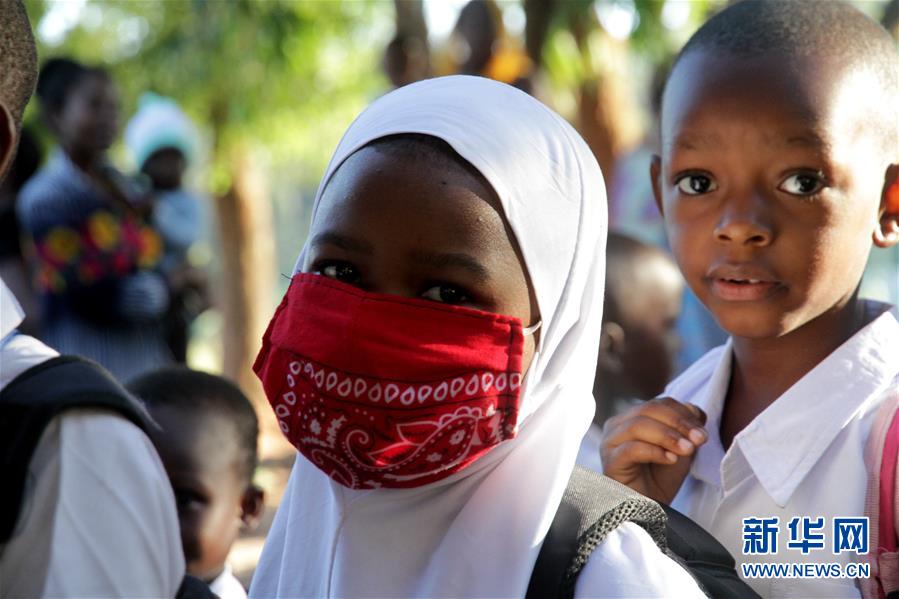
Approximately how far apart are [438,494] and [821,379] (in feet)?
2.96

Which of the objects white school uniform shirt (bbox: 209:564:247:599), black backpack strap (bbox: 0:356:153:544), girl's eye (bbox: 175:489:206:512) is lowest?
white school uniform shirt (bbox: 209:564:247:599)

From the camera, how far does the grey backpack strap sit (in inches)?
70.6

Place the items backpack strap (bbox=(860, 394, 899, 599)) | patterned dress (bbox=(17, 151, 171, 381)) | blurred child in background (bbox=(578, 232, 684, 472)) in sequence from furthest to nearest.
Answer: patterned dress (bbox=(17, 151, 171, 381))
blurred child in background (bbox=(578, 232, 684, 472))
backpack strap (bbox=(860, 394, 899, 599))

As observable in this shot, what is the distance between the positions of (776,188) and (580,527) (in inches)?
35.4

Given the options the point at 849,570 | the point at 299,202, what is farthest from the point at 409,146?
the point at 299,202

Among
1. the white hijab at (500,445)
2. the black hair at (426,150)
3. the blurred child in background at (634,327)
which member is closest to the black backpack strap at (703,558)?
the white hijab at (500,445)

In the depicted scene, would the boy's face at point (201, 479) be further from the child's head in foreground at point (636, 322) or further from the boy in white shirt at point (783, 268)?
the child's head in foreground at point (636, 322)

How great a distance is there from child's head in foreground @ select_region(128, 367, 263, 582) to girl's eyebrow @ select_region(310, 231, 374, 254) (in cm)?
119

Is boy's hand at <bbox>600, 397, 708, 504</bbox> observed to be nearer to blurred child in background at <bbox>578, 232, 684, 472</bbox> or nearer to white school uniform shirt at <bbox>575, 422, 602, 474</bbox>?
white school uniform shirt at <bbox>575, 422, 602, 474</bbox>

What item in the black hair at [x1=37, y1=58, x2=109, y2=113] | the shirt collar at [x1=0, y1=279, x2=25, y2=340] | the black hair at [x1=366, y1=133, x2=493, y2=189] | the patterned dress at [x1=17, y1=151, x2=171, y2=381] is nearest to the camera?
the shirt collar at [x1=0, y1=279, x2=25, y2=340]

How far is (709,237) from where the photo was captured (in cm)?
244

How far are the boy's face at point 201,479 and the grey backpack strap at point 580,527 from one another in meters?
1.41

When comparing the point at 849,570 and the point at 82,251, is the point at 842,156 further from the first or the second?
the point at 82,251

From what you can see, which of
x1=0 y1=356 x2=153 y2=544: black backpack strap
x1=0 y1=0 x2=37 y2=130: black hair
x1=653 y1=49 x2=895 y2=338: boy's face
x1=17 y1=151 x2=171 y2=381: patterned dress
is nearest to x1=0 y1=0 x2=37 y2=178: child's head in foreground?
x1=0 y1=0 x2=37 y2=130: black hair
